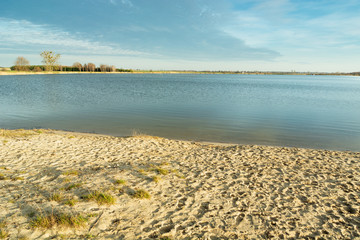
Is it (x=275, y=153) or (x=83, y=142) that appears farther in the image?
(x=83, y=142)

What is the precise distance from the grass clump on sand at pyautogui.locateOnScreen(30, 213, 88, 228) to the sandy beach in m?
0.02

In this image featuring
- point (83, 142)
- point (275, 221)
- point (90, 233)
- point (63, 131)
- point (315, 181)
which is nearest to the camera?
point (90, 233)

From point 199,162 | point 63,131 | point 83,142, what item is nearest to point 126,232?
point 199,162

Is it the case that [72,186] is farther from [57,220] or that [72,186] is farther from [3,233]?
[3,233]

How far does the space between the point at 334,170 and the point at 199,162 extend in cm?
634

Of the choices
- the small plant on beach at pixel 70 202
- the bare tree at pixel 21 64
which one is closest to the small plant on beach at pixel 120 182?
the small plant on beach at pixel 70 202

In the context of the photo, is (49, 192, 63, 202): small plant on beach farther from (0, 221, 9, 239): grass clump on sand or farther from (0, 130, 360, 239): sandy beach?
(0, 221, 9, 239): grass clump on sand

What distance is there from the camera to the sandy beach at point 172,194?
220 inches

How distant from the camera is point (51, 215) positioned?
18.1ft

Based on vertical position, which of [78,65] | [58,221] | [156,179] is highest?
[78,65]

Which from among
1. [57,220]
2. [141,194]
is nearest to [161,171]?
[141,194]

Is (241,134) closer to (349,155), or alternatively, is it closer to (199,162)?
(349,155)

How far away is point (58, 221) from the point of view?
5383 mm

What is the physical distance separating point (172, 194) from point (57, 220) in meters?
3.46
